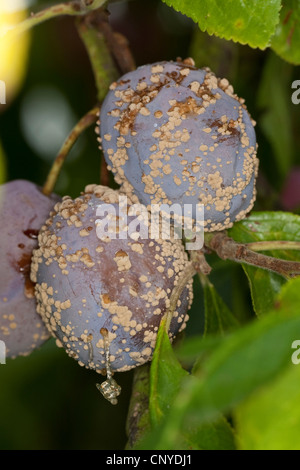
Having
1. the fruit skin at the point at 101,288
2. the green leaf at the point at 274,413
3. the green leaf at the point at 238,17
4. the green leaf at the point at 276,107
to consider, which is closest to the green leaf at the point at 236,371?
the green leaf at the point at 274,413

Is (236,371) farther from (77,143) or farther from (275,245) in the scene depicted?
(77,143)

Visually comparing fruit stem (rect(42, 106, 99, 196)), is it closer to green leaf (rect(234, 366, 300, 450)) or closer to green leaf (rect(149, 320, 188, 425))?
green leaf (rect(149, 320, 188, 425))

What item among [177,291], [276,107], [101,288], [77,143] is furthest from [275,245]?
[77,143]

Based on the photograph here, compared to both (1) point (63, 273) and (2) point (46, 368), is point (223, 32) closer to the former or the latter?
(1) point (63, 273)

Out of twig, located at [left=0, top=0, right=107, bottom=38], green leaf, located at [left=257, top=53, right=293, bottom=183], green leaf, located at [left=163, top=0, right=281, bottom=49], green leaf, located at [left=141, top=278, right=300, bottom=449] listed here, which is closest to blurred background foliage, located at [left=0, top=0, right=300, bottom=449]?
green leaf, located at [left=257, top=53, right=293, bottom=183]

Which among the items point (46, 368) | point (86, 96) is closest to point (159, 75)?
point (86, 96)

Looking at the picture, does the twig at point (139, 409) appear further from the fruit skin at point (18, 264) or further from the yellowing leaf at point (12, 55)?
the yellowing leaf at point (12, 55)

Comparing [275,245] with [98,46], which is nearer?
[275,245]

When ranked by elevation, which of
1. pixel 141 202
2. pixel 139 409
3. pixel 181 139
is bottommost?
pixel 139 409
